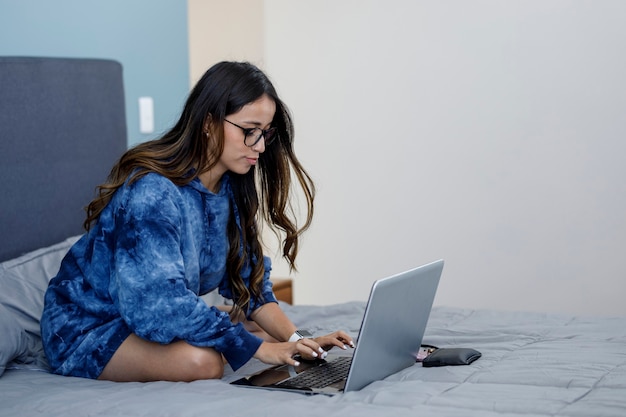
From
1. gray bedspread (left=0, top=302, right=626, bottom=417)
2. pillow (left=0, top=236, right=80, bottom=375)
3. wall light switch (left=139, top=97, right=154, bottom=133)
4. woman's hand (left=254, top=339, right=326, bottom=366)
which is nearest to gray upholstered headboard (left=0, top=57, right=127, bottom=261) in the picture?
pillow (left=0, top=236, right=80, bottom=375)

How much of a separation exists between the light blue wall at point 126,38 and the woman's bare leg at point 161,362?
48.8 inches

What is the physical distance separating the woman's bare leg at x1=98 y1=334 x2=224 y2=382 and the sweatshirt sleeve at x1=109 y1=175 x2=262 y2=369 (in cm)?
2

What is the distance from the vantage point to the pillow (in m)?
1.93

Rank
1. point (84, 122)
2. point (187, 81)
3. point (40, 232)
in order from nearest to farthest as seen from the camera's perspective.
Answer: point (40, 232) → point (84, 122) → point (187, 81)

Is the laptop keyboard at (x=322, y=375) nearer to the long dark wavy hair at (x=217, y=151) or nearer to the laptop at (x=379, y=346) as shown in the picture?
the laptop at (x=379, y=346)

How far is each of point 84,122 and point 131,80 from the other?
506 millimetres

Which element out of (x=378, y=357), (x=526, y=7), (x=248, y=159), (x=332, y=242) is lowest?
(x=332, y=242)

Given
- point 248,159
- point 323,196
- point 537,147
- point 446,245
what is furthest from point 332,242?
point 248,159

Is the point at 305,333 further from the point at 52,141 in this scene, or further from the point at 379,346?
the point at 52,141

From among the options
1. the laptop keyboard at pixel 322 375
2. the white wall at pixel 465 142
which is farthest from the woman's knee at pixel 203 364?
the white wall at pixel 465 142

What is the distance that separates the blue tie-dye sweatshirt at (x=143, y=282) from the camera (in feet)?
5.95

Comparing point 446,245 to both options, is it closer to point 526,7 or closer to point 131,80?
point 526,7

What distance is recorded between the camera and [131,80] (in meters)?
3.22

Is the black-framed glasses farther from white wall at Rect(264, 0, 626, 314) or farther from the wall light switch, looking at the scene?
white wall at Rect(264, 0, 626, 314)
